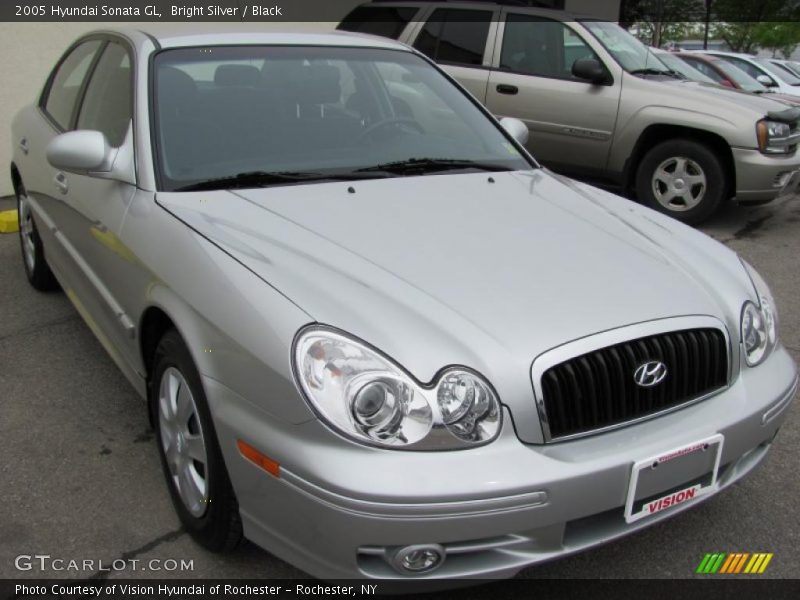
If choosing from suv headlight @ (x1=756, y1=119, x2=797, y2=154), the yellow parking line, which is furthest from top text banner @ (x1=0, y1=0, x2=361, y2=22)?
suv headlight @ (x1=756, y1=119, x2=797, y2=154)

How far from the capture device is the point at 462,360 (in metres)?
1.99

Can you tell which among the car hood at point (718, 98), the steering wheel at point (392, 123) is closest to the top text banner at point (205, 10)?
the car hood at point (718, 98)

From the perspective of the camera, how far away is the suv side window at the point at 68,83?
3873mm

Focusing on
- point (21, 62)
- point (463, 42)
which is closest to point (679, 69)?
point (463, 42)

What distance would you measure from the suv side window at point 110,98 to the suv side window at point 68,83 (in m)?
0.23

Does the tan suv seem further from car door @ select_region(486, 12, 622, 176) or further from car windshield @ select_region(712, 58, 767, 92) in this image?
car windshield @ select_region(712, 58, 767, 92)

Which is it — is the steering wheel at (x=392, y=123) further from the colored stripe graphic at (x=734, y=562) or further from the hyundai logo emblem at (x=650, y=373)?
the colored stripe graphic at (x=734, y=562)

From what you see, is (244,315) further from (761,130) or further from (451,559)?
(761,130)

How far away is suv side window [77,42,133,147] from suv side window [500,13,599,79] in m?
4.39

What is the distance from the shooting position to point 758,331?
253 centimetres

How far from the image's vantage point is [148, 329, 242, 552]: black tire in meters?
2.23

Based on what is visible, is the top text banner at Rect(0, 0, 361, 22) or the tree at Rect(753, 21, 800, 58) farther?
the tree at Rect(753, 21, 800, 58)

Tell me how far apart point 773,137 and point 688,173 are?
69 cm

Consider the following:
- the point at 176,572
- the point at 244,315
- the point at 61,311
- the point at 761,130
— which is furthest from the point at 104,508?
the point at 761,130
